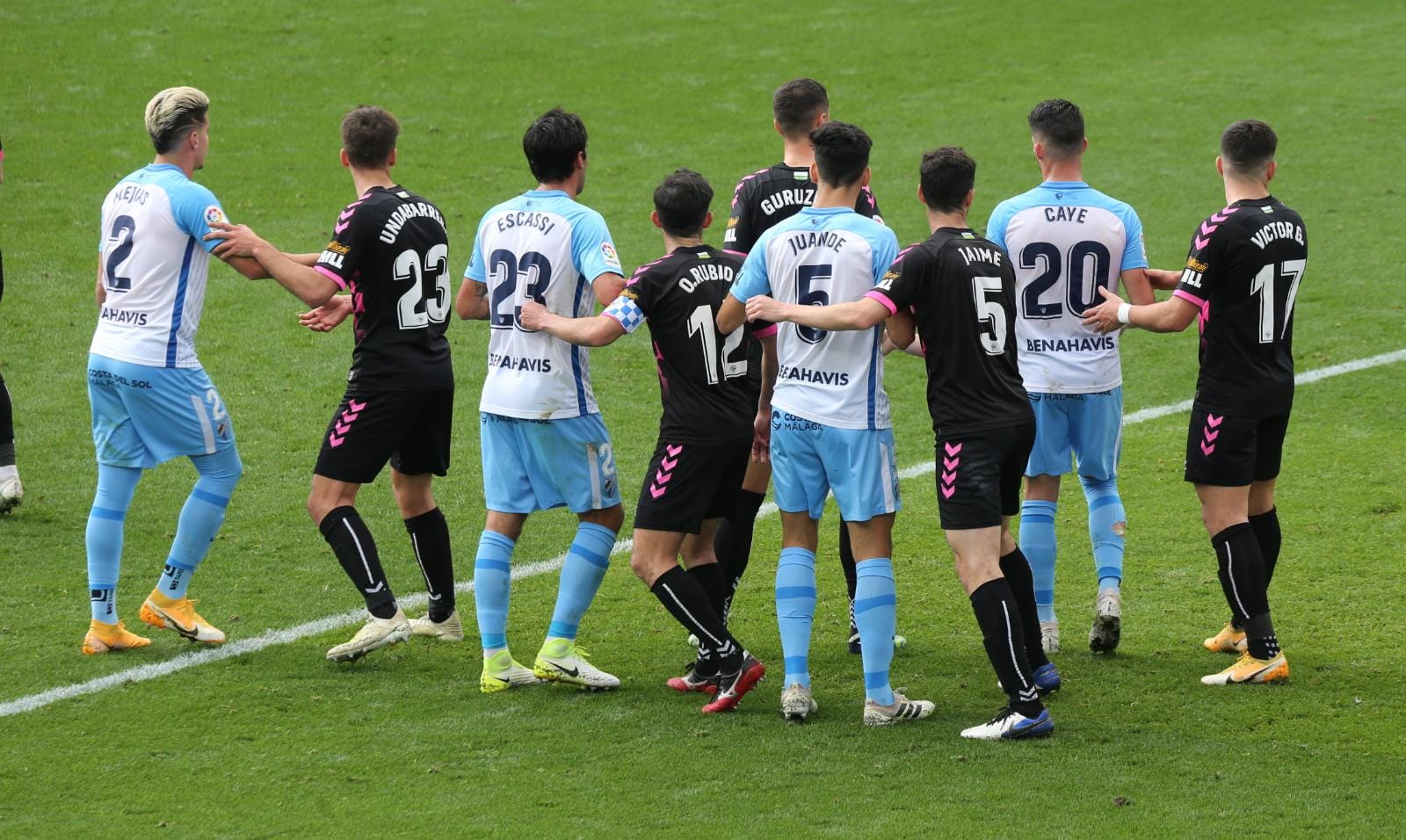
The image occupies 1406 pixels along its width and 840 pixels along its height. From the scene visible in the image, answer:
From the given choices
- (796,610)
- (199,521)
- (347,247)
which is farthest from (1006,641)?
(199,521)

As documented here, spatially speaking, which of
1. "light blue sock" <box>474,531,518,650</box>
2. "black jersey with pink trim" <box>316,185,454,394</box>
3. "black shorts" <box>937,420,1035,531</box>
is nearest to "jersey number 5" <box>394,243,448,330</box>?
"black jersey with pink trim" <box>316,185,454,394</box>

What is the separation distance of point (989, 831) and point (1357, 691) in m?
2.09

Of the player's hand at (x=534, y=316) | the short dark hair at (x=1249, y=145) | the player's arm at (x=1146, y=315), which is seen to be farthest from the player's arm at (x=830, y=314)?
the short dark hair at (x=1249, y=145)

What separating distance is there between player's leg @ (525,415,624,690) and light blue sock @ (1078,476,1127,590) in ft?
6.77

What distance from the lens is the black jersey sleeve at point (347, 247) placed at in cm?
616

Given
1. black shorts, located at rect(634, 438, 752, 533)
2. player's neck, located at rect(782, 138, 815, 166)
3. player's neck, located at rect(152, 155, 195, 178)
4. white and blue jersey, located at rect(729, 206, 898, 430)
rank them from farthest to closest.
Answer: player's neck, located at rect(782, 138, 815, 166) < player's neck, located at rect(152, 155, 195, 178) < black shorts, located at rect(634, 438, 752, 533) < white and blue jersey, located at rect(729, 206, 898, 430)

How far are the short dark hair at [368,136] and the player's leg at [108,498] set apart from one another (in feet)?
4.44

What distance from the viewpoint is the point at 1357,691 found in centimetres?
598

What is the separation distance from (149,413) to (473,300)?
1.42 metres

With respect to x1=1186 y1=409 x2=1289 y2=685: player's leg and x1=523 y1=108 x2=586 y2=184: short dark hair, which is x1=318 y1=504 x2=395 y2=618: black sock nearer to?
x1=523 y1=108 x2=586 y2=184: short dark hair

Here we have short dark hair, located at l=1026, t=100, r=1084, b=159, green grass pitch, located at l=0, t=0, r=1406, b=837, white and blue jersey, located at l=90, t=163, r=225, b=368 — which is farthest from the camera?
white and blue jersey, located at l=90, t=163, r=225, b=368

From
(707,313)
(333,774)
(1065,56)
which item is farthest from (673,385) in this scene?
(1065,56)

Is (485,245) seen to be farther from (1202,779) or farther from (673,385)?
(1202,779)

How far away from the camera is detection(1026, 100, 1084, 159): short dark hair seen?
624 cm
